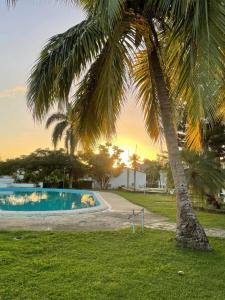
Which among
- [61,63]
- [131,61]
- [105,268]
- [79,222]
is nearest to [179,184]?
[105,268]

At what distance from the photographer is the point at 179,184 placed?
6203 mm

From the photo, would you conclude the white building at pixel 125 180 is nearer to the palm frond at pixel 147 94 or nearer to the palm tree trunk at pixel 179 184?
the palm frond at pixel 147 94

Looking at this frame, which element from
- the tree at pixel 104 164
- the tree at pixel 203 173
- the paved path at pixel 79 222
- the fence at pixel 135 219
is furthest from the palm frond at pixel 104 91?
the tree at pixel 104 164

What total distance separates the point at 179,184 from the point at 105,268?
2228 millimetres

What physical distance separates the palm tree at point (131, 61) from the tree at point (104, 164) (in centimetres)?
2555

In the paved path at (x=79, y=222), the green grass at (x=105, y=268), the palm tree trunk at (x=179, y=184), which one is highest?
the palm tree trunk at (x=179, y=184)

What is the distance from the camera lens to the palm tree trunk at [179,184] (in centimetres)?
607

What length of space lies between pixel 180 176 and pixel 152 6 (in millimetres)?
3095

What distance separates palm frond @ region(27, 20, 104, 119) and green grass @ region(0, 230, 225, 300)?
8.12 feet

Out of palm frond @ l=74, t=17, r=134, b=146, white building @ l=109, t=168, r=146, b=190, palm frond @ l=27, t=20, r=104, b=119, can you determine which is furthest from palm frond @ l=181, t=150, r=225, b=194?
white building @ l=109, t=168, r=146, b=190

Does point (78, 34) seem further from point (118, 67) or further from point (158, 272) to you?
point (158, 272)

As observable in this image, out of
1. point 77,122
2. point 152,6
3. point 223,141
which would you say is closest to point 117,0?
point 152,6

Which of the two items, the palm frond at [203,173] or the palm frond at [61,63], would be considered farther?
the palm frond at [203,173]

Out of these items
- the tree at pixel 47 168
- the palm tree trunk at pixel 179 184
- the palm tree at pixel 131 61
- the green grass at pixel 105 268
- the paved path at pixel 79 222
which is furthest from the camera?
the tree at pixel 47 168
